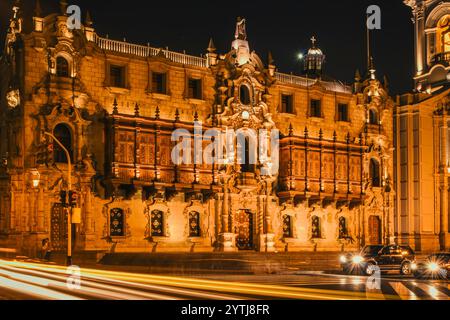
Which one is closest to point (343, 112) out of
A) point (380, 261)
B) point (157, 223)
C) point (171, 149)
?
point (171, 149)

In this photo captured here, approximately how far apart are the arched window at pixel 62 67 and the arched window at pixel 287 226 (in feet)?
60.0

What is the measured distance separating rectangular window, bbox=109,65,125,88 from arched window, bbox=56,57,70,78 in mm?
2841

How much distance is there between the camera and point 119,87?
4369 centimetres

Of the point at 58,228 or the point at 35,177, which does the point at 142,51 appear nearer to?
the point at 35,177

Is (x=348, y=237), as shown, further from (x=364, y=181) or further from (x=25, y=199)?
Result: (x=25, y=199)

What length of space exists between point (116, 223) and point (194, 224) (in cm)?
576

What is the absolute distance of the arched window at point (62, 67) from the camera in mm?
41781

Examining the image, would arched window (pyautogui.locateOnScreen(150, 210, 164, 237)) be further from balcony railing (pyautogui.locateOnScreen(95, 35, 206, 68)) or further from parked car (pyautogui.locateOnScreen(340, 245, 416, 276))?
parked car (pyautogui.locateOnScreen(340, 245, 416, 276))

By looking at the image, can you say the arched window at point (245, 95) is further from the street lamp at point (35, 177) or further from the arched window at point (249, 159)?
the street lamp at point (35, 177)

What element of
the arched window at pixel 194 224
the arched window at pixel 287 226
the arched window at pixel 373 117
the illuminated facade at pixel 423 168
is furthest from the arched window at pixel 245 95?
the illuminated facade at pixel 423 168

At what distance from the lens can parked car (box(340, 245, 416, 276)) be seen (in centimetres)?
3316

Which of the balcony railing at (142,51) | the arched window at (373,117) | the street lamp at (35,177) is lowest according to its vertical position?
the street lamp at (35,177)

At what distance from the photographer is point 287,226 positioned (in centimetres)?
5059
